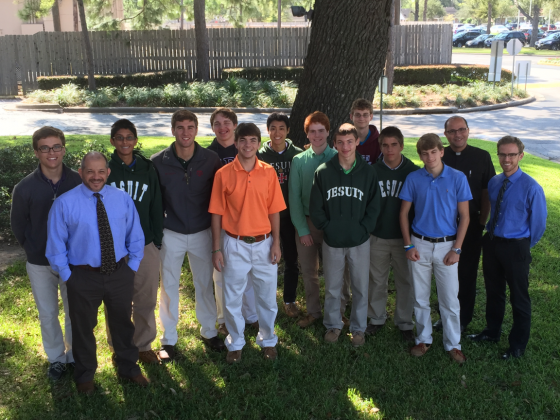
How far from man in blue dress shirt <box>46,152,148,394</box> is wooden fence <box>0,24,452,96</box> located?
72.1 ft

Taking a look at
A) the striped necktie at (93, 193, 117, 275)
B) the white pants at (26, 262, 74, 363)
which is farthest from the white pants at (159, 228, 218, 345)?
the white pants at (26, 262, 74, 363)

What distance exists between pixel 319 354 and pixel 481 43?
57756mm

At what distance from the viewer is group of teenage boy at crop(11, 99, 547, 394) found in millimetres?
4016

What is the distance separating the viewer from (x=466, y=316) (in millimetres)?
5188

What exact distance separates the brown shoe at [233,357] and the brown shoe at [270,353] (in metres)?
0.23

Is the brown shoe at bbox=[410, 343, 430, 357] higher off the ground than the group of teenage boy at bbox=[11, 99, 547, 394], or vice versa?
the group of teenage boy at bbox=[11, 99, 547, 394]

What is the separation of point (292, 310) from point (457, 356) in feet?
5.57

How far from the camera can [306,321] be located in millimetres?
5305

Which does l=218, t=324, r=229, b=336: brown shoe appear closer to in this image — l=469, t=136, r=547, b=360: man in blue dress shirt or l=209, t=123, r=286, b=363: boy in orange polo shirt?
l=209, t=123, r=286, b=363: boy in orange polo shirt

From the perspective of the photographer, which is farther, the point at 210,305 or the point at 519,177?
the point at 210,305

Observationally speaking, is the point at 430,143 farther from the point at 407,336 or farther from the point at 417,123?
the point at 417,123

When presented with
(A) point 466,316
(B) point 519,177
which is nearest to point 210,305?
(A) point 466,316

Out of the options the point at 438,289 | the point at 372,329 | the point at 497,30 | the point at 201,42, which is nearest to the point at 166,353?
the point at 372,329

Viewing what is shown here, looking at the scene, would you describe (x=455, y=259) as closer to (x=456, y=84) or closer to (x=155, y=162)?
(x=155, y=162)
